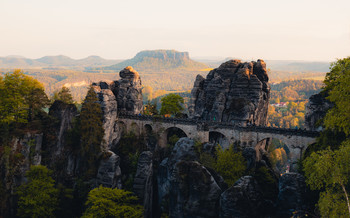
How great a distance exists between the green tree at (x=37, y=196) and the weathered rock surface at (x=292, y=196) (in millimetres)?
29501

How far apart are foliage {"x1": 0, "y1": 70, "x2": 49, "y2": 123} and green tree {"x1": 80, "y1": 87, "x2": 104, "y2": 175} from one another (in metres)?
8.34

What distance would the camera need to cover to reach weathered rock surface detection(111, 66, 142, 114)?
61.4 m

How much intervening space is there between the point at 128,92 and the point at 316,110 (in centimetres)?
3593

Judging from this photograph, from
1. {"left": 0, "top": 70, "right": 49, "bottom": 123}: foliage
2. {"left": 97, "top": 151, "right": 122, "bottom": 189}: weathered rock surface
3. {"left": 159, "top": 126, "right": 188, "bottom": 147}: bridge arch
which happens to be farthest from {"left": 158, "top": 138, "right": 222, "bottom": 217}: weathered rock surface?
{"left": 0, "top": 70, "right": 49, "bottom": 123}: foliage

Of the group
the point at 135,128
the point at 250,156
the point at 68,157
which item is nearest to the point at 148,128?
the point at 135,128

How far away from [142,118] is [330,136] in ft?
122

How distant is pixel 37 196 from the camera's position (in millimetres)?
40656

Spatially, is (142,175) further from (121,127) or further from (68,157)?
(121,127)

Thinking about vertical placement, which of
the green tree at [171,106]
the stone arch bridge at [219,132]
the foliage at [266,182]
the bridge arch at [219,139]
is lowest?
the foliage at [266,182]

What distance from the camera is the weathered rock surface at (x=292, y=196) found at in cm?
2962

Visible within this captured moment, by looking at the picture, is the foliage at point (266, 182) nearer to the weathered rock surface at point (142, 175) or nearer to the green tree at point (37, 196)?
the weathered rock surface at point (142, 175)

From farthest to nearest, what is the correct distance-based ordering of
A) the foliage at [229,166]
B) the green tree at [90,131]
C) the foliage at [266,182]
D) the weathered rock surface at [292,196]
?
the green tree at [90,131] < the foliage at [229,166] < the foliage at [266,182] < the weathered rock surface at [292,196]

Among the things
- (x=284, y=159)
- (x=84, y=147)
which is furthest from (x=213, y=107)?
(x=284, y=159)

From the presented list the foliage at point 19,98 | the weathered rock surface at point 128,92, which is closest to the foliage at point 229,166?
the weathered rock surface at point 128,92
